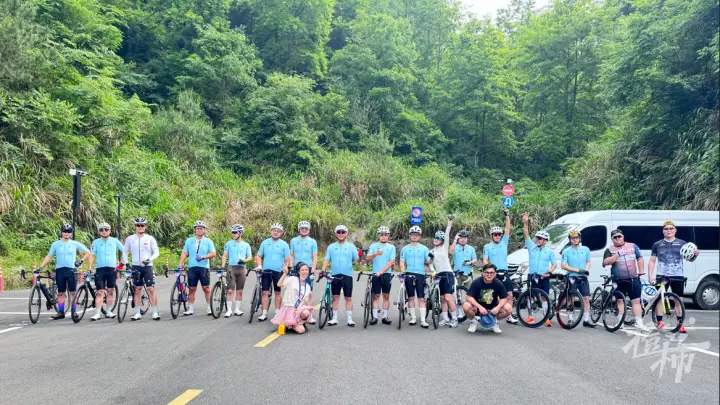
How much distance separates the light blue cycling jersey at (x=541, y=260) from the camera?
38.1 feet

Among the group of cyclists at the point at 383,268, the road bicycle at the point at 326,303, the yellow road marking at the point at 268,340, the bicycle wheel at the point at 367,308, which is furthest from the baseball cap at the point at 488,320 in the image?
the yellow road marking at the point at 268,340

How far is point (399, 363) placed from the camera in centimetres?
775

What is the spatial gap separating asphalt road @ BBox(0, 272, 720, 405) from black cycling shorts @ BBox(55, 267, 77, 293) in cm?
102

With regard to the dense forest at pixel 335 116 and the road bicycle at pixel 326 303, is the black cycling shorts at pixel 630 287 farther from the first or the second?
the dense forest at pixel 335 116

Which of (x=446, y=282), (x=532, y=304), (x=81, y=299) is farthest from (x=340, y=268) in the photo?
(x=81, y=299)

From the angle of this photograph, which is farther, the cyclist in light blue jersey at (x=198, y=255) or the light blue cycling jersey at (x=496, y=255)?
the cyclist in light blue jersey at (x=198, y=255)

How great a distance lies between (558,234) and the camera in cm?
1494

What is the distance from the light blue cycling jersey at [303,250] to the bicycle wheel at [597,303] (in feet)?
18.6

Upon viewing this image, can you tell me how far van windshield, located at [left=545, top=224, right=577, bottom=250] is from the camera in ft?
46.9

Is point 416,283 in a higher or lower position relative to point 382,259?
lower

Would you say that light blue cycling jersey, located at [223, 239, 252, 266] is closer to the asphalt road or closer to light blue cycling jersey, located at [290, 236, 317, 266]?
light blue cycling jersey, located at [290, 236, 317, 266]

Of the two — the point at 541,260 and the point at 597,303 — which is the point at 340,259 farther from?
the point at 597,303

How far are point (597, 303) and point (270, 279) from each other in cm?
654

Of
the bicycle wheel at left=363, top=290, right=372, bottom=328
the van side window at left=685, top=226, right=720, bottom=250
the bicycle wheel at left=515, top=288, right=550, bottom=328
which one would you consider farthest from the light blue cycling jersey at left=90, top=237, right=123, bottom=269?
the van side window at left=685, top=226, right=720, bottom=250
